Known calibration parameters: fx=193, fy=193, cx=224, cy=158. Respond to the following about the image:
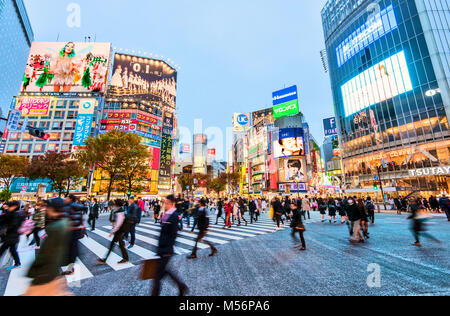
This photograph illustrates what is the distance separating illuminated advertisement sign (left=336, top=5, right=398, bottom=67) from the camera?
3831cm

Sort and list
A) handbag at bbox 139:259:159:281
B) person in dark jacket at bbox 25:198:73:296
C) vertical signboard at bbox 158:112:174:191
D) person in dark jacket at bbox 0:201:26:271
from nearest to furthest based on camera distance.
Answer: person in dark jacket at bbox 25:198:73:296 → handbag at bbox 139:259:159:281 → person in dark jacket at bbox 0:201:26:271 → vertical signboard at bbox 158:112:174:191

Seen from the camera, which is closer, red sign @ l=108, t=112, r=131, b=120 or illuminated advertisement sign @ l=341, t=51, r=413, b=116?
illuminated advertisement sign @ l=341, t=51, r=413, b=116

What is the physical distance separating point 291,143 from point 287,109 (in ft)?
27.8

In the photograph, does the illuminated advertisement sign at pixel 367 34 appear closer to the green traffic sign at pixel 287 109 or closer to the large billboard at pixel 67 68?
the green traffic sign at pixel 287 109

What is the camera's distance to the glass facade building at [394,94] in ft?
101

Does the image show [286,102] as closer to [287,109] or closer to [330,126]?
[287,109]

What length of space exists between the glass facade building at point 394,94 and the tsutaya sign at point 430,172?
10 cm

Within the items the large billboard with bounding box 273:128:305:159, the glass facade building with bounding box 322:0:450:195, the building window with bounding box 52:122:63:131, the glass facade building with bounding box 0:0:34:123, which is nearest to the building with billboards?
the building window with bounding box 52:122:63:131

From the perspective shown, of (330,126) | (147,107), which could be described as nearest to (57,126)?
(147,107)

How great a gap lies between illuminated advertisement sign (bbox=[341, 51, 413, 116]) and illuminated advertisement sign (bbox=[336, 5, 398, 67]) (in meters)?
6.26

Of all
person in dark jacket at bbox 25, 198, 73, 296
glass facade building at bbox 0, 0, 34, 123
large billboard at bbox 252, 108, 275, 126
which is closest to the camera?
person in dark jacket at bbox 25, 198, 73, 296

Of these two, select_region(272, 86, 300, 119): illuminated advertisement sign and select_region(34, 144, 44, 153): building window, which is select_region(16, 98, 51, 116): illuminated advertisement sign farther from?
select_region(272, 86, 300, 119): illuminated advertisement sign

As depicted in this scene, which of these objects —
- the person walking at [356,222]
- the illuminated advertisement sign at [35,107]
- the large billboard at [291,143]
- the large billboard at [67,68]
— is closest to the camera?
the person walking at [356,222]

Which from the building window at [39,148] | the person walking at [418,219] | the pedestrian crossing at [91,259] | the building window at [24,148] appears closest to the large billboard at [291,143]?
the person walking at [418,219]
